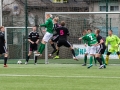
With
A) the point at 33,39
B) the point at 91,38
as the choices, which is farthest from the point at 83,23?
the point at 91,38

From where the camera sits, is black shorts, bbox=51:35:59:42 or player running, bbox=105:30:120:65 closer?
black shorts, bbox=51:35:59:42

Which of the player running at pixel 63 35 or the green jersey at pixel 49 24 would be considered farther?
the player running at pixel 63 35

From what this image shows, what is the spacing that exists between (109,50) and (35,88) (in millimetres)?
14566

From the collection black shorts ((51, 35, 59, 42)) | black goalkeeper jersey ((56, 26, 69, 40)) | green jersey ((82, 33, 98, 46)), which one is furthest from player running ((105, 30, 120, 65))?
green jersey ((82, 33, 98, 46))

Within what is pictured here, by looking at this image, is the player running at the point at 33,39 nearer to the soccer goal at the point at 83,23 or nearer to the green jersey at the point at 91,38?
the soccer goal at the point at 83,23

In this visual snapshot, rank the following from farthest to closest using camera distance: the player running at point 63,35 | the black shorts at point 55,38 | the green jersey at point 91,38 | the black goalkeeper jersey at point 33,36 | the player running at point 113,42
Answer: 1. the player running at point 113,42
2. the black goalkeeper jersey at point 33,36
3. the black shorts at point 55,38
4. the player running at point 63,35
5. the green jersey at point 91,38

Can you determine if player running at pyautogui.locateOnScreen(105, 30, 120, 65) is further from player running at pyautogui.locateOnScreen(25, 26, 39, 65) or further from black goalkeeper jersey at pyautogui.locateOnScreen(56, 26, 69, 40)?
player running at pyautogui.locateOnScreen(25, 26, 39, 65)

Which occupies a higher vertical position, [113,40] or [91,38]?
[91,38]

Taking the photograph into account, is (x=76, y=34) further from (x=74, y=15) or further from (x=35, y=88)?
(x=35, y=88)

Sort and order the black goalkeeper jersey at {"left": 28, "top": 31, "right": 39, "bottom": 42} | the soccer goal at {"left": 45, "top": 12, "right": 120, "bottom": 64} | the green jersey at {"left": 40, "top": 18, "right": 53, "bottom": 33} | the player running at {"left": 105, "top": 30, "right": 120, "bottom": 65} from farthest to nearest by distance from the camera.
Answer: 1. the soccer goal at {"left": 45, "top": 12, "right": 120, "bottom": 64}
2. the player running at {"left": 105, "top": 30, "right": 120, "bottom": 65}
3. the black goalkeeper jersey at {"left": 28, "top": 31, "right": 39, "bottom": 42}
4. the green jersey at {"left": 40, "top": 18, "right": 53, "bottom": 33}

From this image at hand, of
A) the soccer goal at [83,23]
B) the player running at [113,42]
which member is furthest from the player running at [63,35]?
the soccer goal at [83,23]

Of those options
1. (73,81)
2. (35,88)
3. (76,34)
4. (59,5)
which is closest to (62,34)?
(76,34)

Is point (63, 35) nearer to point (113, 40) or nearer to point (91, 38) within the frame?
point (91, 38)

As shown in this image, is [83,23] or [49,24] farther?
[83,23]
